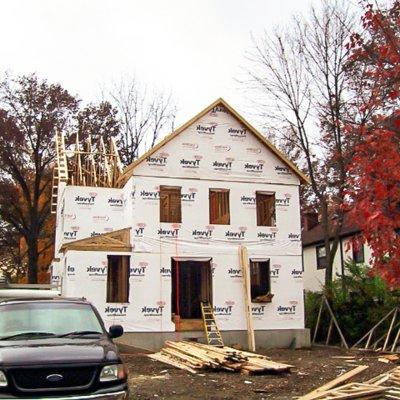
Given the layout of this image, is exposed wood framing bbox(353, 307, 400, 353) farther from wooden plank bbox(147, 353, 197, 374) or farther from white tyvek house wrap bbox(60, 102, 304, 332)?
wooden plank bbox(147, 353, 197, 374)

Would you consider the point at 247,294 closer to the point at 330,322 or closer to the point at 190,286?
the point at 190,286

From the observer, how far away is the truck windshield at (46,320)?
8.16 meters

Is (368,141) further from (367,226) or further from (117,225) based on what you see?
(117,225)

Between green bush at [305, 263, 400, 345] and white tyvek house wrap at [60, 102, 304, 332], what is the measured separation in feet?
8.83

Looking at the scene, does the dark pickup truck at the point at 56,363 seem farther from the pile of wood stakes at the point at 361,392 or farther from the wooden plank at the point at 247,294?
the wooden plank at the point at 247,294

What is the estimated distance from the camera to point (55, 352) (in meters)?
7.16

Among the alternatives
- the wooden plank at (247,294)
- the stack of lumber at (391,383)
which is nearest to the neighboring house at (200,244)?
the wooden plank at (247,294)

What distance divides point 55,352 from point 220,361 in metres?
8.12

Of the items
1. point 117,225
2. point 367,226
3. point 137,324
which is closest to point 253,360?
point 137,324

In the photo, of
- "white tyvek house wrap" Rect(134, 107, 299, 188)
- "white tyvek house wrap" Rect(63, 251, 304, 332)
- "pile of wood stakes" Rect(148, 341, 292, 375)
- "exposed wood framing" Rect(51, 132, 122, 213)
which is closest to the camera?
"pile of wood stakes" Rect(148, 341, 292, 375)

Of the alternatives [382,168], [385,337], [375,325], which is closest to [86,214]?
[375,325]

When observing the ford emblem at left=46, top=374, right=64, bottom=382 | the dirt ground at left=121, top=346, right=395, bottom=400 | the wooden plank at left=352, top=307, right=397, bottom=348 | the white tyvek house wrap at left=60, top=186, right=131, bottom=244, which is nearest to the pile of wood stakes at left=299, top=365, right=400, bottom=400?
the dirt ground at left=121, top=346, right=395, bottom=400

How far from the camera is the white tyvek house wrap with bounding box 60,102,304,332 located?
20.5m

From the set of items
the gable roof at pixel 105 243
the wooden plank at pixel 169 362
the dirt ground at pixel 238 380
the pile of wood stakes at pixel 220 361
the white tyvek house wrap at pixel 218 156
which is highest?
the white tyvek house wrap at pixel 218 156
